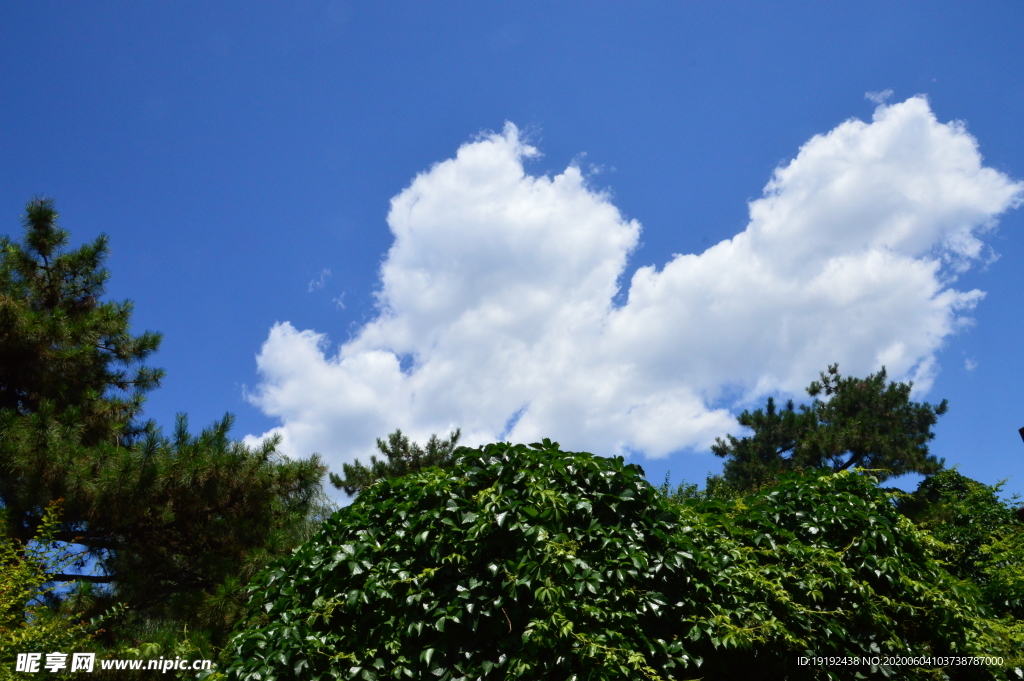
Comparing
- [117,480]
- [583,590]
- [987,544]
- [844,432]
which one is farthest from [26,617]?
[844,432]

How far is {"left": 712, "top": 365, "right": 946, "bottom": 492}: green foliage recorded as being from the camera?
19.8m

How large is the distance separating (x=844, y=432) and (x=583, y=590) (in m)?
19.4

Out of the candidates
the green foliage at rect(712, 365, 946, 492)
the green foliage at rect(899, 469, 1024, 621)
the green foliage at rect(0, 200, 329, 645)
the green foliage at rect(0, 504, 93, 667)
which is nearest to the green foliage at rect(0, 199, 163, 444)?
the green foliage at rect(0, 200, 329, 645)

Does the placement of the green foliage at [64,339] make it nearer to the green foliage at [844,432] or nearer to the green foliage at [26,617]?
the green foliage at [26,617]

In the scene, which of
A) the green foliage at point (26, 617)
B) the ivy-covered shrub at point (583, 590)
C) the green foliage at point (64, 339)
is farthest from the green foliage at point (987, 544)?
the green foliage at point (64, 339)

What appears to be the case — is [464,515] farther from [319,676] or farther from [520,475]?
[319,676]

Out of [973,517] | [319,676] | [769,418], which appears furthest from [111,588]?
[769,418]

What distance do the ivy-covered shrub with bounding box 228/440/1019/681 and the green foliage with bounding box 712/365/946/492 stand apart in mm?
15852

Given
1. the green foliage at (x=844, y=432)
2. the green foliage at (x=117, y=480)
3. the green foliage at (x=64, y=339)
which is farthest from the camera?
the green foliage at (x=844, y=432)

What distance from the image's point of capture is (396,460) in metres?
21.0

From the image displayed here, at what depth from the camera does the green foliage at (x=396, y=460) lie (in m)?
20.3

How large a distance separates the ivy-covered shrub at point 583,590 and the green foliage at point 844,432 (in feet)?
52.0

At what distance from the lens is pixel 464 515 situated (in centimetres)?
385

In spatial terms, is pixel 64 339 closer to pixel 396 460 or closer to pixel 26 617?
pixel 26 617
